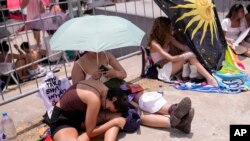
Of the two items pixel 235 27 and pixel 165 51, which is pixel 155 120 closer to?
pixel 165 51

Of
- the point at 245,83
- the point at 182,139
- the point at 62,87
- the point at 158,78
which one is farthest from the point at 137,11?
the point at 182,139

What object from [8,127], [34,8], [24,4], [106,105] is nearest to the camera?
[106,105]

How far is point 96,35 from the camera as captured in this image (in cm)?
336

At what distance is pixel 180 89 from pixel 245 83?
826 mm

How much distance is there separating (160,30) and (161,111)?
4.88 feet

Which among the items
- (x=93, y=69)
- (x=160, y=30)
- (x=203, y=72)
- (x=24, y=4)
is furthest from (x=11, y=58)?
(x=203, y=72)

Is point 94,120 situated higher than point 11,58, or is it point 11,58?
point 11,58

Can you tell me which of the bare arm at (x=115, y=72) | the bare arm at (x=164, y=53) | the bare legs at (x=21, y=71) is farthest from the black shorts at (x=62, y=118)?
the bare legs at (x=21, y=71)

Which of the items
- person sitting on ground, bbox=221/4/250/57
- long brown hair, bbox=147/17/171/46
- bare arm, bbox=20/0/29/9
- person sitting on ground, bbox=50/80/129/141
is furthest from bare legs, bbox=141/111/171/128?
bare arm, bbox=20/0/29/9

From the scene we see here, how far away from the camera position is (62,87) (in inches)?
161

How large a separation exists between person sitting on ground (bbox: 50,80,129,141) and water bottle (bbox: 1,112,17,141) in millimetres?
446

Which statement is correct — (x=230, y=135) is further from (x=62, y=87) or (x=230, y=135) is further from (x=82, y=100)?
(x=62, y=87)

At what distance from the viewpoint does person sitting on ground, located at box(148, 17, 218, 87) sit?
4.97m

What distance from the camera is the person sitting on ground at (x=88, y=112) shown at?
3318 millimetres
